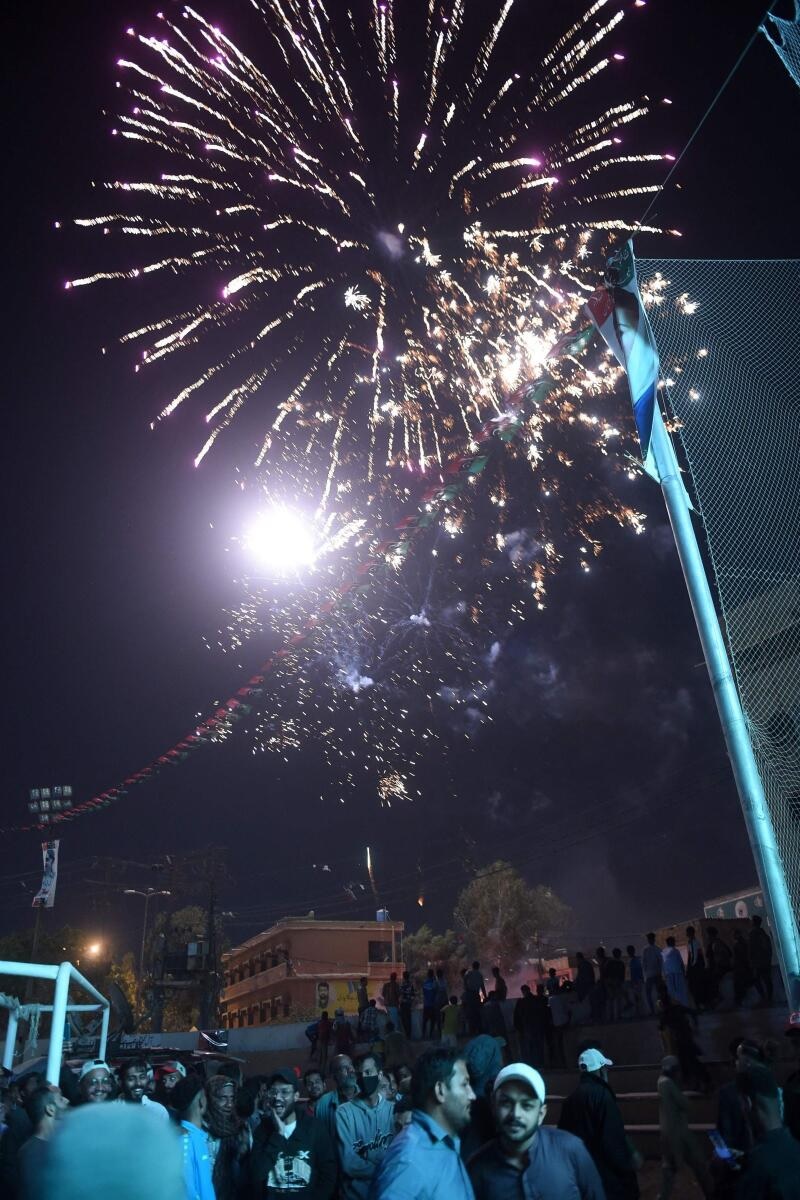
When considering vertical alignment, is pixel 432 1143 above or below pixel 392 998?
below

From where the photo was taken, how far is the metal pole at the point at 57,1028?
356 inches

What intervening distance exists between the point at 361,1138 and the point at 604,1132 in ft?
5.98

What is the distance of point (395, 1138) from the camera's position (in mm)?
3205

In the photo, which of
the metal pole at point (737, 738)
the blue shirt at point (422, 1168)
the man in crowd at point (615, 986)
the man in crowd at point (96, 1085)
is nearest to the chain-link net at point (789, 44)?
the metal pole at point (737, 738)

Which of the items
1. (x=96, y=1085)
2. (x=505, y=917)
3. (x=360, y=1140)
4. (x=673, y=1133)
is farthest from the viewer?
(x=505, y=917)

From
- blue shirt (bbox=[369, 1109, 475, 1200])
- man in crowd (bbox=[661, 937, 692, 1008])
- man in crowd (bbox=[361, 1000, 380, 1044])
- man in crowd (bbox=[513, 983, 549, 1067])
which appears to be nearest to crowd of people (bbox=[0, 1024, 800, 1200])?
blue shirt (bbox=[369, 1109, 475, 1200])

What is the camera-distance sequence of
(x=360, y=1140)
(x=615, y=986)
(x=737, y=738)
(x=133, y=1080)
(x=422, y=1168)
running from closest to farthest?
(x=422, y=1168) < (x=360, y=1140) < (x=133, y=1080) < (x=737, y=738) < (x=615, y=986)

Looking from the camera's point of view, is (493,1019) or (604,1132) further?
(493,1019)

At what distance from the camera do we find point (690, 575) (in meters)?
10.0

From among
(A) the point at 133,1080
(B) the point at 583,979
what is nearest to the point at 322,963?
(B) the point at 583,979

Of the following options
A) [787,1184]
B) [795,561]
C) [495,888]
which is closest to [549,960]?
[495,888]

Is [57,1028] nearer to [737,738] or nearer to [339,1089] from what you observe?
[339,1089]

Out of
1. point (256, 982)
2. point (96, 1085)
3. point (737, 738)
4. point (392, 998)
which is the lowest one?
point (96, 1085)

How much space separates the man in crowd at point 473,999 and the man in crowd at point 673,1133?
8343 millimetres
